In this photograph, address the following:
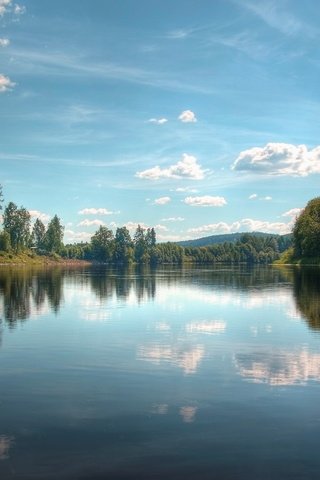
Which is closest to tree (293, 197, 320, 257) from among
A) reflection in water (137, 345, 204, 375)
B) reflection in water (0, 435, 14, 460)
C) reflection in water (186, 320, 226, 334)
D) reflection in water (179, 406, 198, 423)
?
reflection in water (186, 320, 226, 334)

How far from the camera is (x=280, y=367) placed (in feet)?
75.2

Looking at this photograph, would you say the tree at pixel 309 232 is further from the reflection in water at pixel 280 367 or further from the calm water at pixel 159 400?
the reflection in water at pixel 280 367

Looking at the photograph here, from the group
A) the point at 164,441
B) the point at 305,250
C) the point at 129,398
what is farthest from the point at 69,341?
the point at 305,250

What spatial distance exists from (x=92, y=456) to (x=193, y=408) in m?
4.94

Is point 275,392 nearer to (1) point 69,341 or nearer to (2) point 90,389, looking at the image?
(2) point 90,389

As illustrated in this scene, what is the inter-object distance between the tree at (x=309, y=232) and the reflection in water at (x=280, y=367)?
143953 mm

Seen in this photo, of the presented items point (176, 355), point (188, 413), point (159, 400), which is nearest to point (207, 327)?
point (176, 355)

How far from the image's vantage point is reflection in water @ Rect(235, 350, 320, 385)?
817 inches

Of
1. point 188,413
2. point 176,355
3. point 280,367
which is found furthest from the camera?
point 176,355

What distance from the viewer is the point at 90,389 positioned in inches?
746

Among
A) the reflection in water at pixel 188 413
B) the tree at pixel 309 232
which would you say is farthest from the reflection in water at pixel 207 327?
the tree at pixel 309 232

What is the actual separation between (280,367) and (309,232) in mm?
148542

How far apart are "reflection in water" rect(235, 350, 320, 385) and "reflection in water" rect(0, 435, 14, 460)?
1056 cm

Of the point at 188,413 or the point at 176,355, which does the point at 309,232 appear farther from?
the point at 188,413
